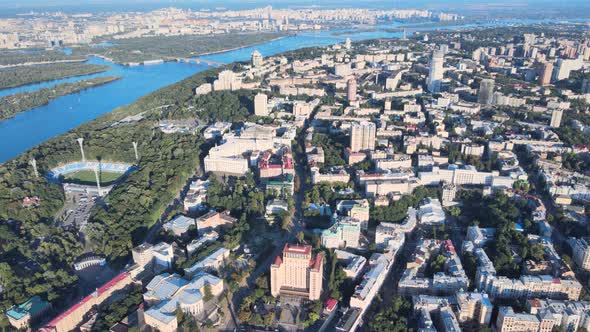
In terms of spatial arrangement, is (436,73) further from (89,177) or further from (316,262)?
(316,262)

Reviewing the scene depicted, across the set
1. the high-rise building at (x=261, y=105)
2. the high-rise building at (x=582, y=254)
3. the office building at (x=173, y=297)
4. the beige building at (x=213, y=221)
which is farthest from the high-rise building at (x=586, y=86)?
the office building at (x=173, y=297)

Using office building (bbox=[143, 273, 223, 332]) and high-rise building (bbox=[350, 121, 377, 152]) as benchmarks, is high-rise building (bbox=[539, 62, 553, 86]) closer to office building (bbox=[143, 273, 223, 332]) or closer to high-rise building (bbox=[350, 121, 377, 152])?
high-rise building (bbox=[350, 121, 377, 152])

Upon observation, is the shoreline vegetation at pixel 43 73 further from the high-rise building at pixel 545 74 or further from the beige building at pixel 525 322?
the beige building at pixel 525 322

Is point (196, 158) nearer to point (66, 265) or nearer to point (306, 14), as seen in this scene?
point (66, 265)

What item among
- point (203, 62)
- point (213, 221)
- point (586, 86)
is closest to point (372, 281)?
Result: point (213, 221)

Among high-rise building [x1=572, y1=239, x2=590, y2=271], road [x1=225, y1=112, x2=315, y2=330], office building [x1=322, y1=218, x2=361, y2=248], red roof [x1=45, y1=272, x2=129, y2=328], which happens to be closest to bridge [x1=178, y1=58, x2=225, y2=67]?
road [x1=225, y1=112, x2=315, y2=330]

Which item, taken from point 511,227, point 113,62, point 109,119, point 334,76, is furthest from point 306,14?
point 511,227
